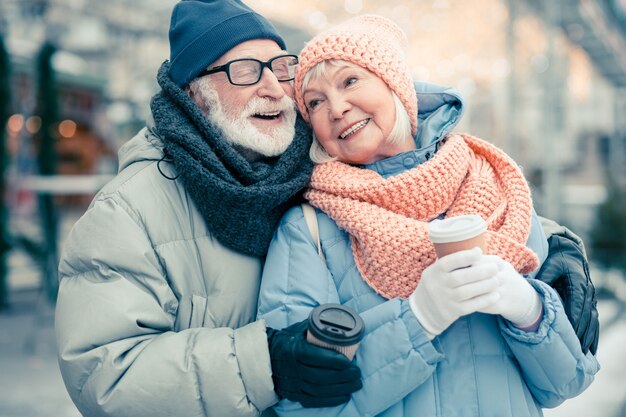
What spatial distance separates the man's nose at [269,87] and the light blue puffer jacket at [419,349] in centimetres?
47

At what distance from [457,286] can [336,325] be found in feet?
1.08

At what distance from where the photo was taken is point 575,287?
204 centimetres

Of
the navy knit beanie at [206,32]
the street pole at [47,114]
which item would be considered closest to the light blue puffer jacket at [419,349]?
the navy knit beanie at [206,32]

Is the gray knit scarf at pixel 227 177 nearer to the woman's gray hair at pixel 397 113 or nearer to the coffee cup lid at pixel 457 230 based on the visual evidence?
the woman's gray hair at pixel 397 113

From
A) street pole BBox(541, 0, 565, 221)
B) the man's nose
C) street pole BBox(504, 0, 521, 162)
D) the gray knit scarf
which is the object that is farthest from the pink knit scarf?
street pole BBox(504, 0, 521, 162)

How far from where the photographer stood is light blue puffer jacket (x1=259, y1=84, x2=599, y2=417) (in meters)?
1.77

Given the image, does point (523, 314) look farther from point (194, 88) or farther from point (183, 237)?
point (194, 88)

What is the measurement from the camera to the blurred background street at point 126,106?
586cm

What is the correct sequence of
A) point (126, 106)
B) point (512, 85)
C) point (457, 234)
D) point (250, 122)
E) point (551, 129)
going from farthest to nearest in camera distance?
point (126, 106), point (512, 85), point (551, 129), point (250, 122), point (457, 234)

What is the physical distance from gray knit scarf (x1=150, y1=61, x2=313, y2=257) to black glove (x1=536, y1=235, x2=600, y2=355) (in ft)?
2.79

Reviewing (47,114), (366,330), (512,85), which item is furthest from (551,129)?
(366,330)

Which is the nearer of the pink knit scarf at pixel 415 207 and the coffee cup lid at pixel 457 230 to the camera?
the coffee cup lid at pixel 457 230

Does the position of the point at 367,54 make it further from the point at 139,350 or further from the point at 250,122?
the point at 139,350

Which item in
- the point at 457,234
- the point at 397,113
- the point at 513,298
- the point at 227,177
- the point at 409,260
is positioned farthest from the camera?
the point at 397,113
